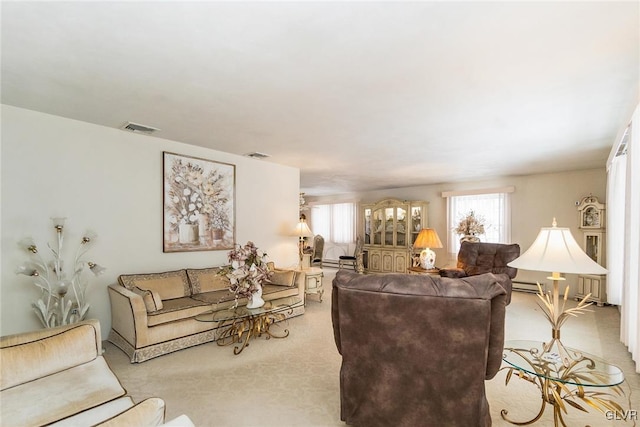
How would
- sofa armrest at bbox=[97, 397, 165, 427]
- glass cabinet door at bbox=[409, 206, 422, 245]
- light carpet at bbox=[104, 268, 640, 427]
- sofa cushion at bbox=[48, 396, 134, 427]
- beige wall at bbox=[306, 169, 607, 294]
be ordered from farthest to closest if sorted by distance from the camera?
glass cabinet door at bbox=[409, 206, 422, 245], beige wall at bbox=[306, 169, 607, 294], light carpet at bbox=[104, 268, 640, 427], sofa cushion at bbox=[48, 396, 134, 427], sofa armrest at bbox=[97, 397, 165, 427]

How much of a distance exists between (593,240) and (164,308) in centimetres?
692

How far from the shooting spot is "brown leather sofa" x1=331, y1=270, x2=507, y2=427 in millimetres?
1601

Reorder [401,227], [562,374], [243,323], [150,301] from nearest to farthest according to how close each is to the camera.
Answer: [562,374]
[150,301]
[243,323]
[401,227]

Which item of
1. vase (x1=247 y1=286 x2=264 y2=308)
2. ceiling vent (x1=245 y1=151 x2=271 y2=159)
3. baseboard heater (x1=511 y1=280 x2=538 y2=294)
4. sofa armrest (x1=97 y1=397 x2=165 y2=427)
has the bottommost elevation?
baseboard heater (x1=511 y1=280 x2=538 y2=294)

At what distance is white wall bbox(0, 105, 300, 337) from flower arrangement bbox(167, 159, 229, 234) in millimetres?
180

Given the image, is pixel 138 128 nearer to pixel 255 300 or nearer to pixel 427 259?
pixel 255 300

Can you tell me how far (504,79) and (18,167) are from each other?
14.2ft

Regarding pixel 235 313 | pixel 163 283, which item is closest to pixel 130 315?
pixel 163 283

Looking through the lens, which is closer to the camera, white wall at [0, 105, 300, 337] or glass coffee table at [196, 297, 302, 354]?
white wall at [0, 105, 300, 337]

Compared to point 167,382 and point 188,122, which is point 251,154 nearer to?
point 188,122

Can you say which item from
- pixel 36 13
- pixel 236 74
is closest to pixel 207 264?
pixel 236 74

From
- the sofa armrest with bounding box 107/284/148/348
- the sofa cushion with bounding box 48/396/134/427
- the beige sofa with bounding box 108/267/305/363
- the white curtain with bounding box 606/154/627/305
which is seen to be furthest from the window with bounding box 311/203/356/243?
the sofa cushion with bounding box 48/396/134/427

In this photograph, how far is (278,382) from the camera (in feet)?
8.44

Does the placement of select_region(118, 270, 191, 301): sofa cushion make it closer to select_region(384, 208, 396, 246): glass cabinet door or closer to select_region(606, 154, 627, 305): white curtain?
select_region(384, 208, 396, 246): glass cabinet door
